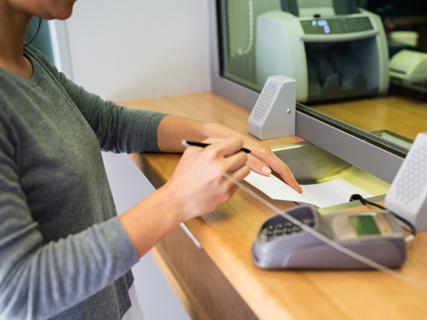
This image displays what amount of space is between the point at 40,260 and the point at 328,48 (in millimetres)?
1116

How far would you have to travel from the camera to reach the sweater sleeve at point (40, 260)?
481mm

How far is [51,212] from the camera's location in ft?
2.05

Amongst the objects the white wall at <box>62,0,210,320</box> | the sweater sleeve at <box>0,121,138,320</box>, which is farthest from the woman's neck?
the white wall at <box>62,0,210,320</box>

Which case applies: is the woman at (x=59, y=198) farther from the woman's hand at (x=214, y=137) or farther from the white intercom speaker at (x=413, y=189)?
the white intercom speaker at (x=413, y=189)

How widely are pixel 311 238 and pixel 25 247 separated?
0.36m

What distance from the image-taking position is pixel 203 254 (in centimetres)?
129

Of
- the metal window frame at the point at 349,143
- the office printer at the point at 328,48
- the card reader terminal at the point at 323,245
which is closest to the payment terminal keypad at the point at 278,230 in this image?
the card reader terminal at the point at 323,245

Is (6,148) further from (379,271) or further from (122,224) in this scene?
(379,271)

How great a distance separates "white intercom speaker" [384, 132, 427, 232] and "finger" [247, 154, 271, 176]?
247mm

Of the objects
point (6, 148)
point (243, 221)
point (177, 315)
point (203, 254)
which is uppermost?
point (6, 148)

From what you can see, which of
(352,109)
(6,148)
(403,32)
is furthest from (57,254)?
(403,32)

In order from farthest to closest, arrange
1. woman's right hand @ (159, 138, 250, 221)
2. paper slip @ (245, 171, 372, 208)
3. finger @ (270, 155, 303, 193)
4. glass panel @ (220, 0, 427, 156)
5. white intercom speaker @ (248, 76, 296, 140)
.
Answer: glass panel @ (220, 0, 427, 156)
white intercom speaker @ (248, 76, 296, 140)
finger @ (270, 155, 303, 193)
paper slip @ (245, 171, 372, 208)
woman's right hand @ (159, 138, 250, 221)

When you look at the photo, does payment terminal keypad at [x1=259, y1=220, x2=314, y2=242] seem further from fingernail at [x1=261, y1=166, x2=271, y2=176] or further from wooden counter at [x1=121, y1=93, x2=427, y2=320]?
fingernail at [x1=261, y1=166, x2=271, y2=176]

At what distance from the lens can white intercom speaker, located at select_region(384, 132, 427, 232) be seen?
0.62 metres
